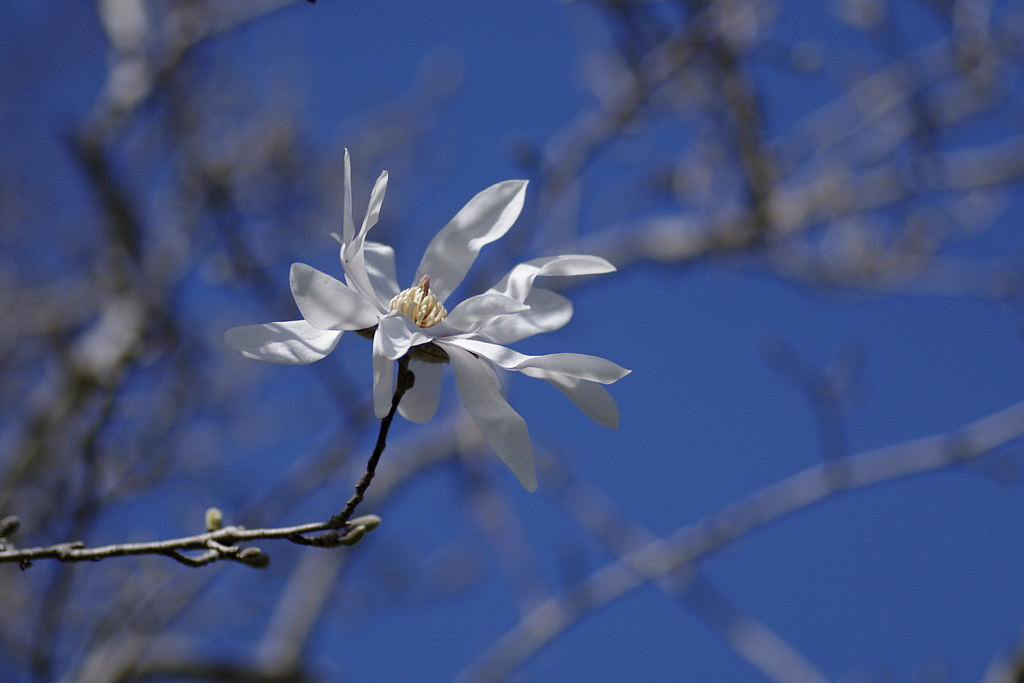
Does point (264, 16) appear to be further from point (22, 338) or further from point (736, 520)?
point (736, 520)

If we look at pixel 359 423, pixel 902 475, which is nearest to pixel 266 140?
pixel 359 423

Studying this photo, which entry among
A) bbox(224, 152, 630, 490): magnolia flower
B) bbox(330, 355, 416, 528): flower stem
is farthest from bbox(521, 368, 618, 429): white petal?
bbox(330, 355, 416, 528): flower stem

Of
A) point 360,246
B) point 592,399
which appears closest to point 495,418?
point 592,399

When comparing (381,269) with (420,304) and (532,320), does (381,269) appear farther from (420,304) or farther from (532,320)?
(532,320)

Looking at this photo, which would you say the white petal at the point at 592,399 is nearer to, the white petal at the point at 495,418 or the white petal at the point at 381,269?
the white petal at the point at 495,418

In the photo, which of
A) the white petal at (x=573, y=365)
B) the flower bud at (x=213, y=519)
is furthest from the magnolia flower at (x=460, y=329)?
the flower bud at (x=213, y=519)

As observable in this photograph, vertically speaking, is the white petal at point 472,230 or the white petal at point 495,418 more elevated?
the white petal at point 472,230
